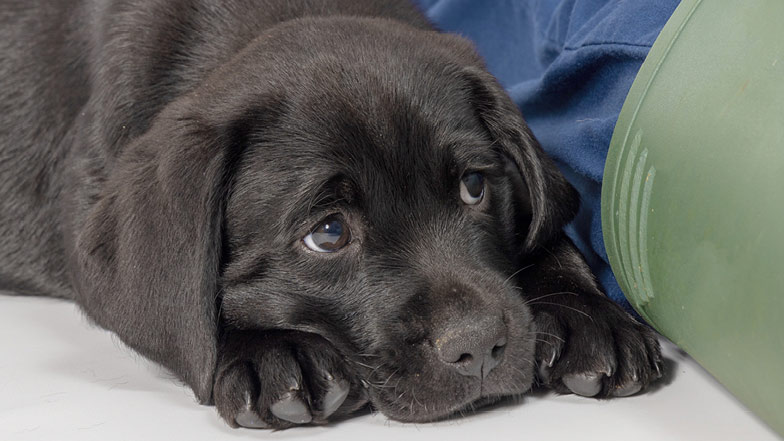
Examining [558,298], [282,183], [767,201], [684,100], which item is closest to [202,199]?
[282,183]

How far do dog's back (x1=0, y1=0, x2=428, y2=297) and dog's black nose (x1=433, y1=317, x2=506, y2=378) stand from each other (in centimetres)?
133

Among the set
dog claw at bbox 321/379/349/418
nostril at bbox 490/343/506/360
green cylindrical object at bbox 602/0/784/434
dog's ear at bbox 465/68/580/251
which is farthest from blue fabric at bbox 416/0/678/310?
dog claw at bbox 321/379/349/418

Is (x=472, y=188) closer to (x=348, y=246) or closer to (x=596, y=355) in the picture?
(x=348, y=246)

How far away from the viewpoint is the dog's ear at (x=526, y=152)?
273 cm

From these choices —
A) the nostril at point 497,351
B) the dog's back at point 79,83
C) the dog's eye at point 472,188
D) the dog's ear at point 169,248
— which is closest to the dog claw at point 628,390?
the nostril at point 497,351

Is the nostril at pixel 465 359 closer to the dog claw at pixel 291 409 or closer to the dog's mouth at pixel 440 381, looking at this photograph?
the dog's mouth at pixel 440 381

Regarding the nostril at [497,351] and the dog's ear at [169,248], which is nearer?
the nostril at [497,351]

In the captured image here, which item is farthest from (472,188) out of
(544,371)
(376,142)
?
(544,371)

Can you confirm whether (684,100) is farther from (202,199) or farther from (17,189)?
(17,189)

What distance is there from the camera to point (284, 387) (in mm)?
2230

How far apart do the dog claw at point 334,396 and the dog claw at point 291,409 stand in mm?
45

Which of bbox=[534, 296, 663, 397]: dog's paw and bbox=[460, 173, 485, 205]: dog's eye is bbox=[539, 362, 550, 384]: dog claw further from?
bbox=[460, 173, 485, 205]: dog's eye

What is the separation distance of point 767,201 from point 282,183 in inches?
48.2

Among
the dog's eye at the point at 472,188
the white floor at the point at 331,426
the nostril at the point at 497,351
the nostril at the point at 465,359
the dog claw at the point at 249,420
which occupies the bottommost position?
the white floor at the point at 331,426
